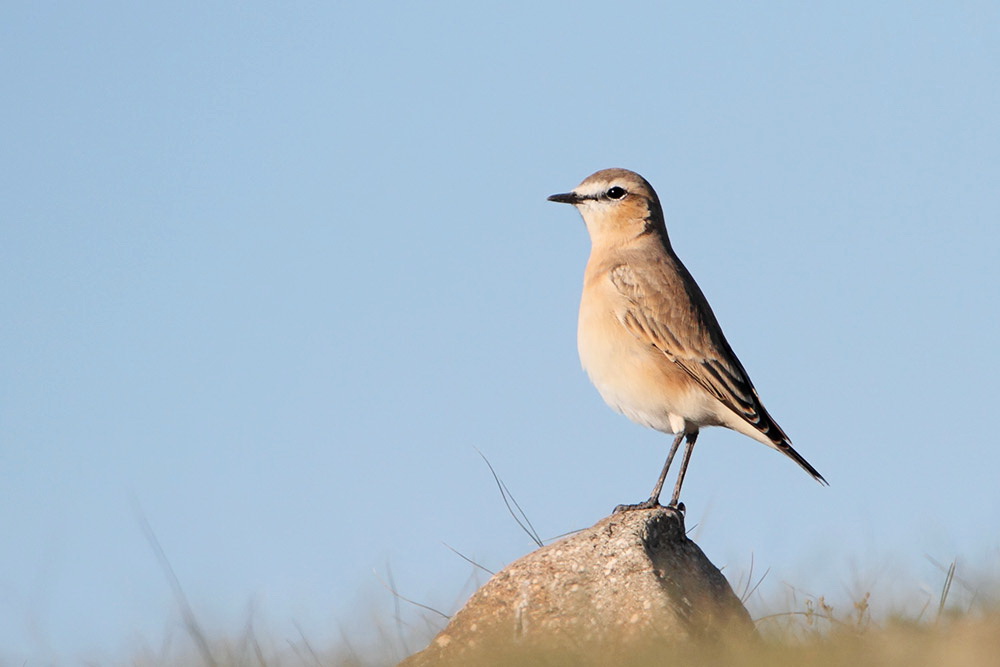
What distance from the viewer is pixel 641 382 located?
10.1 metres

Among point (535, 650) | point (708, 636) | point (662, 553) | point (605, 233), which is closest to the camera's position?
point (535, 650)

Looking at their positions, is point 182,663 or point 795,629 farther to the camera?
point 182,663

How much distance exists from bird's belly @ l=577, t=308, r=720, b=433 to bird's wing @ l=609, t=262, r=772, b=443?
0.09 metres

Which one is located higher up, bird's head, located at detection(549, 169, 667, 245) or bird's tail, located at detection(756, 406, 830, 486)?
bird's head, located at detection(549, 169, 667, 245)

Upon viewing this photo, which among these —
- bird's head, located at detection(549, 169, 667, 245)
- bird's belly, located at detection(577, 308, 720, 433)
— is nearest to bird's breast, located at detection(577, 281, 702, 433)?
bird's belly, located at detection(577, 308, 720, 433)

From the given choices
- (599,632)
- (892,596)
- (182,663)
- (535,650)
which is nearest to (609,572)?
(599,632)

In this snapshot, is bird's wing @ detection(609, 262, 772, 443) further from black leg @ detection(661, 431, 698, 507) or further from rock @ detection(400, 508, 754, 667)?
rock @ detection(400, 508, 754, 667)

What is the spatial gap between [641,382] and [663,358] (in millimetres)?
293

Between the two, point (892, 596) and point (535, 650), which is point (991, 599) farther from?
point (535, 650)

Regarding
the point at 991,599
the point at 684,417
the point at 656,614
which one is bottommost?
the point at 991,599

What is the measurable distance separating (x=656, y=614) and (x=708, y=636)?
37cm

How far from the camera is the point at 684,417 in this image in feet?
33.4

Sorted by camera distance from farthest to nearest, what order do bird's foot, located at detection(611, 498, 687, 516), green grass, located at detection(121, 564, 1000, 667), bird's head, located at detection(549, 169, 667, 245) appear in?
bird's head, located at detection(549, 169, 667, 245) < bird's foot, located at detection(611, 498, 687, 516) < green grass, located at detection(121, 564, 1000, 667)

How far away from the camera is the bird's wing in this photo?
1000cm
